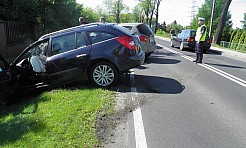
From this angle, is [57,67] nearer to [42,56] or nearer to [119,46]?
[42,56]

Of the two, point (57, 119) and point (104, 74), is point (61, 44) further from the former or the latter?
point (57, 119)

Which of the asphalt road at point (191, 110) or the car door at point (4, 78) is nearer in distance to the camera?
the asphalt road at point (191, 110)

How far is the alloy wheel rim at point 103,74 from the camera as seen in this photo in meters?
6.57

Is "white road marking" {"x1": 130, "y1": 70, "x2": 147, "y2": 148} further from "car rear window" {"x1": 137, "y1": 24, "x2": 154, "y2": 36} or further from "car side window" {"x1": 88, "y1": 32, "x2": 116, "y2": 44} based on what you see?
"car rear window" {"x1": 137, "y1": 24, "x2": 154, "y2": 36}

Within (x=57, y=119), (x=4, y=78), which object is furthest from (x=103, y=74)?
(x=4, y=78)

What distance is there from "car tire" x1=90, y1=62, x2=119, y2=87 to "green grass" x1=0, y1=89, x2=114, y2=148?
39 cm

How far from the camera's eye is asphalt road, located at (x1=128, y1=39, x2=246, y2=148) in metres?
3.90

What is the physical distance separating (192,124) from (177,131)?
43 centimetres

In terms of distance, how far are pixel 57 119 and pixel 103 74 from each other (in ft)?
7.50

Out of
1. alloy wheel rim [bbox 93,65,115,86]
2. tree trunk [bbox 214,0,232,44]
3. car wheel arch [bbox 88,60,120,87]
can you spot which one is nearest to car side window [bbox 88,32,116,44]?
car wheel arch [bbox 88,60,120,87]

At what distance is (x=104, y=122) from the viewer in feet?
14.6

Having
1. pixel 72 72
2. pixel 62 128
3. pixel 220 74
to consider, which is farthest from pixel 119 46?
pixel 220 74

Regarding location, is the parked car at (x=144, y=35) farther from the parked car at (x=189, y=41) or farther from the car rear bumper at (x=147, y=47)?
the parked car at (x=189, y=41)

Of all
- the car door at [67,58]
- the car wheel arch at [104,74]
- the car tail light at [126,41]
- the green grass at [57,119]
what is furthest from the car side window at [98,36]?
the green grass at [57,119]
